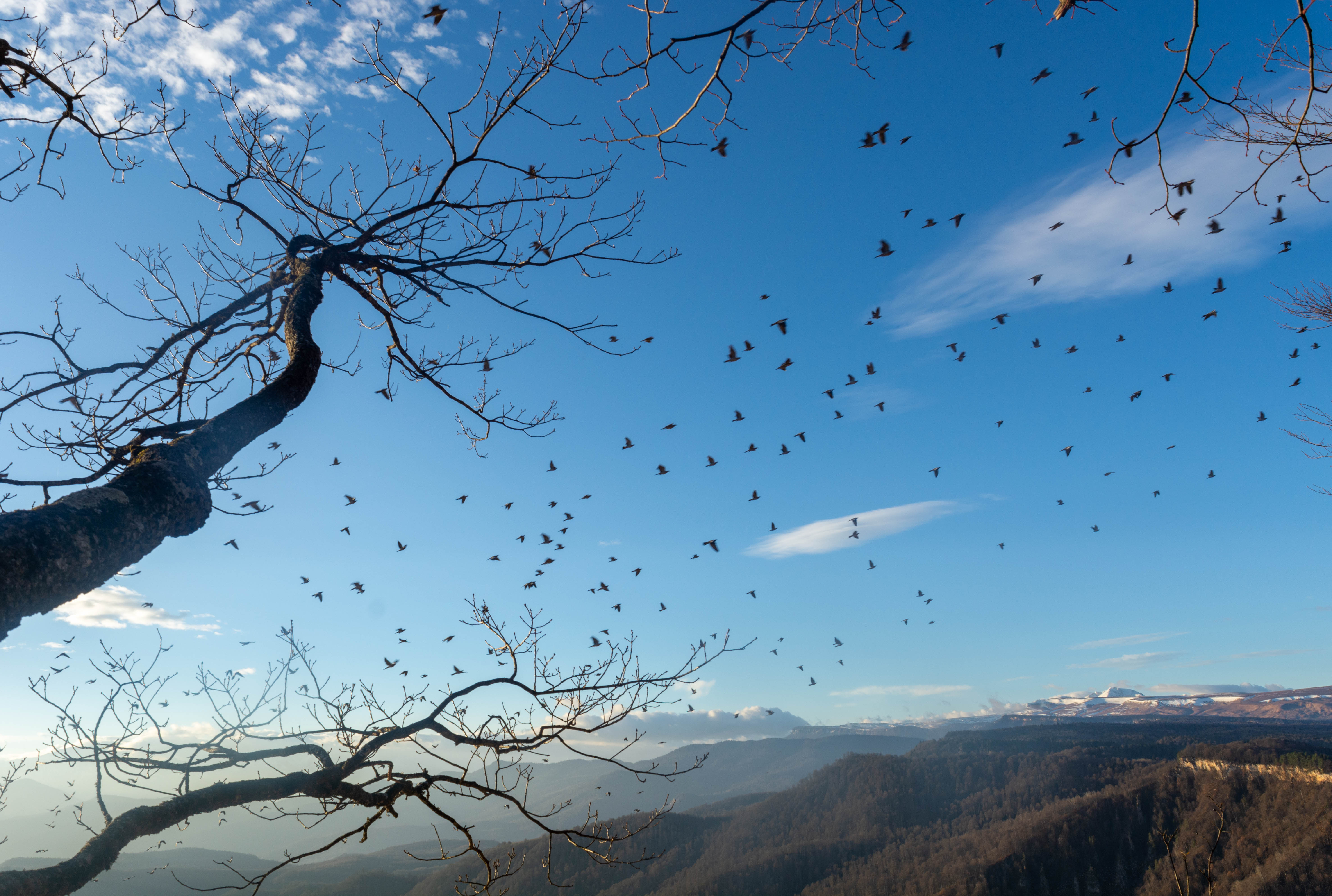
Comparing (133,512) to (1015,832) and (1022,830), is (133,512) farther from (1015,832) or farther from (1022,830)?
(1015,832)

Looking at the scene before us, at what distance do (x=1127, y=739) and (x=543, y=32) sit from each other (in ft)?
787

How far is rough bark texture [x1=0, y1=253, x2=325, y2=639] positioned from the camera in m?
2.87

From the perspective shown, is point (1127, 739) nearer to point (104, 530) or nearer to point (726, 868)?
point (726, 868)

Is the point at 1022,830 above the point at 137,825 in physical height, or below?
below

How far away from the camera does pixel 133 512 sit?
3.42 m

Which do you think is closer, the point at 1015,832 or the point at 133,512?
the point at 133,512

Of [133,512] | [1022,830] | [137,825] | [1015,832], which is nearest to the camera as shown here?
[133,512]

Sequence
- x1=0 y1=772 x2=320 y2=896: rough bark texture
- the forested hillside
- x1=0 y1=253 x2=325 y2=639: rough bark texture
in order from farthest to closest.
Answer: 1. the forested hillside
2. x1=0 y1=772 x2=320 y2=896: rough bark texture
3. x1=0 y1=253 x2=325 y2=639: rough bark texture

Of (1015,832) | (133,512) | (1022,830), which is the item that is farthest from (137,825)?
(1015,832)

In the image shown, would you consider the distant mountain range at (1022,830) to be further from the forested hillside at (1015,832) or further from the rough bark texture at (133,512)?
the rough bark texture at (133,512)

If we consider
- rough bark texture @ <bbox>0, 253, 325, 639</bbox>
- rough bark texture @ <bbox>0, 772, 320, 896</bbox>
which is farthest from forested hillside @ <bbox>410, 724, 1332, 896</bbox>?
rough bark texture @ <bbox>0, 253, 325, 639</bbox>

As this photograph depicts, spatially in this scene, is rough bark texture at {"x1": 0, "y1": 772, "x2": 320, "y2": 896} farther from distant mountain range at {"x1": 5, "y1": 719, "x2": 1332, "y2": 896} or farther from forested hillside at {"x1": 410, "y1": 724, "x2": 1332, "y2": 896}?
forested hillside at {"x1": 410, "y1": 724, "x2": 1332, "y2": 896}

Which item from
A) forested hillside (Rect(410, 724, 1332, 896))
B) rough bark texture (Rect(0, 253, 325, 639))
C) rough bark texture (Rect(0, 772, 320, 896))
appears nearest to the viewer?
rough bark texture (Rect(0, 253, 325, 639))

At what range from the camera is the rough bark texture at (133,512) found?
9.41ft
